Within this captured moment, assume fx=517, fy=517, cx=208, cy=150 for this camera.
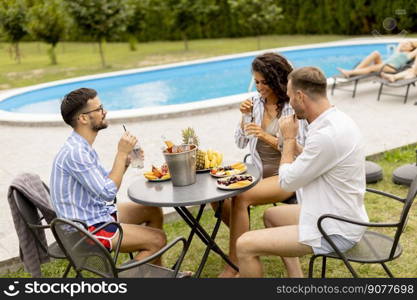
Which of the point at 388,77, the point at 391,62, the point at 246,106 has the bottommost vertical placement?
the point at 388,77

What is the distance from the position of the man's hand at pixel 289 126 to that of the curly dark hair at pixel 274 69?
74cm

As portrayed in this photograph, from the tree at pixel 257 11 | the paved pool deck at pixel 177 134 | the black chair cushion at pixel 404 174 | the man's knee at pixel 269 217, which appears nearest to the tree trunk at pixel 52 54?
the tree at pixel 257 11

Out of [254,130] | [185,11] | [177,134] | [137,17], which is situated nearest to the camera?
[254,130]

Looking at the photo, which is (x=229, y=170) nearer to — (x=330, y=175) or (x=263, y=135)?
(x=263, y=135)

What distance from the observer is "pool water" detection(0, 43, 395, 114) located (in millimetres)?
12406

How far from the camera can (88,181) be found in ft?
9.20

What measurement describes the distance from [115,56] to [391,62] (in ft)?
47.7

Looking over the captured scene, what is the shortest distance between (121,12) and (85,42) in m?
13.5

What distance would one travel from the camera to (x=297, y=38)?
22.4 metres

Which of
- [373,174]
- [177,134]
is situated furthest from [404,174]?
[177,134]

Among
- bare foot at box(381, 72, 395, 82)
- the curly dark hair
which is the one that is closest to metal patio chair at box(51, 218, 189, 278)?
the curly dark hair

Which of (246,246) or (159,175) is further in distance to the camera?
(159,175)

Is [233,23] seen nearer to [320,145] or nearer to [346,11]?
[346,11]

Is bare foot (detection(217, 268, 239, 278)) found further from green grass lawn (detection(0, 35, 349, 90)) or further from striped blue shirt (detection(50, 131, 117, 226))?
green grass lawn (detection(0, 35, 349, 90))
